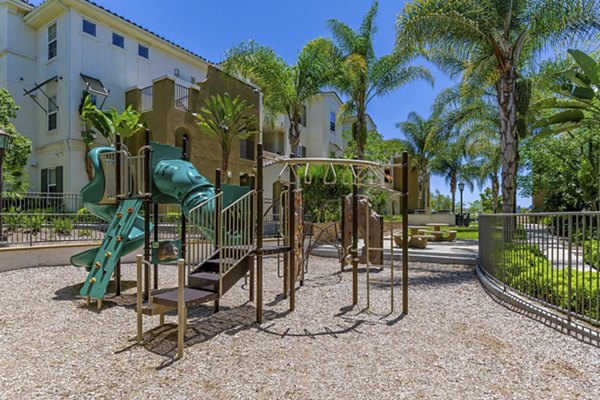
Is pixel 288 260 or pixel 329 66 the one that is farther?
pixel 329 66

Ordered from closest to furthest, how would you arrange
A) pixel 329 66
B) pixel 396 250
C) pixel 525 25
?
pixel 525 25 → pixel 396 250 → pixel 329 66

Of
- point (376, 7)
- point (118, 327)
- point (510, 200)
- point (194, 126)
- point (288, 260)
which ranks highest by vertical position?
point (376, 7)

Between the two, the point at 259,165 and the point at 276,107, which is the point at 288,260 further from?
the point at 276,107

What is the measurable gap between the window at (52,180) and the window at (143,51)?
772 centimetres

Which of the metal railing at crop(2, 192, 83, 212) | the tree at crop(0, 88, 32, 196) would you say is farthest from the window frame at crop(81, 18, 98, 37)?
the metal railing at crop(2, 192, 83, 212)

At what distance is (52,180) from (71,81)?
5.02 metres

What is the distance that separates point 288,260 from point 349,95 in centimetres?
1290

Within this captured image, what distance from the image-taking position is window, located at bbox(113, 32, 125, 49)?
18.8m

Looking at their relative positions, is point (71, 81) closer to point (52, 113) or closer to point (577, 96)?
point (52, 113)

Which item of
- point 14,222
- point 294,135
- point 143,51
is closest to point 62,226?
point 14,222

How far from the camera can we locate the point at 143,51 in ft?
66.5

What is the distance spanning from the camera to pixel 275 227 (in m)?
15.7

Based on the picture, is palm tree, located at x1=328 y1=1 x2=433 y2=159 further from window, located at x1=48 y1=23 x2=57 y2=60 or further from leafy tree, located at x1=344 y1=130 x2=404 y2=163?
window, located at x1=48 y1=23 x2=57 y2=60

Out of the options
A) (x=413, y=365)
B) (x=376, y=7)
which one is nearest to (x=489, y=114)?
(x=376, y=7)
